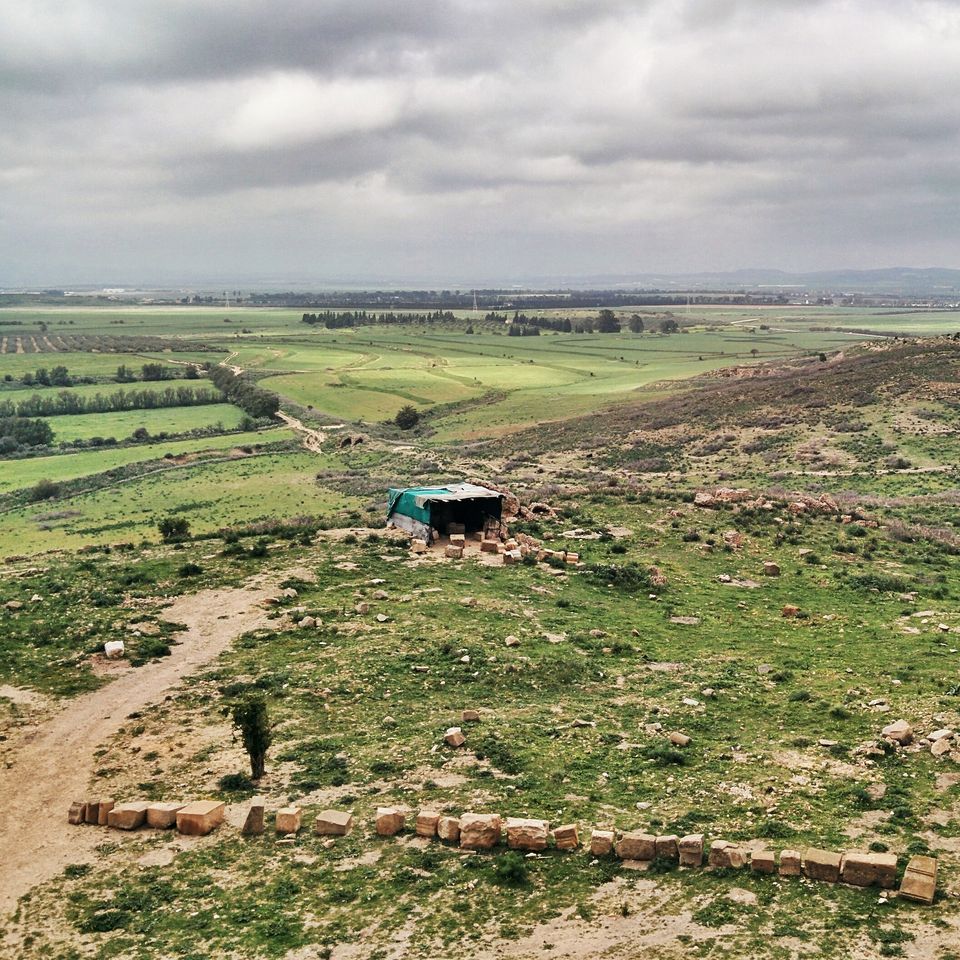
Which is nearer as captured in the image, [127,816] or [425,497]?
[127,816]

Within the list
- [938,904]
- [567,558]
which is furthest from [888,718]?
[567,558]

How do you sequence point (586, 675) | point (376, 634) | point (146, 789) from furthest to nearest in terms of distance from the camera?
point (376, 634), point (586, 675), point (146, 789)

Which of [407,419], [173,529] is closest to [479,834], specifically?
[173,529]

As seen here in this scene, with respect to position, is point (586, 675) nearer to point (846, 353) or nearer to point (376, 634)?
point (376, 634)

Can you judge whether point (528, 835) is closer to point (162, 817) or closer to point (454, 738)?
point (454, 738)

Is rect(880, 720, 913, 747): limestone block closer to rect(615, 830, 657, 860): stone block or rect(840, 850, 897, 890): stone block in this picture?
rect(840, 850, 897, 890): stone block
